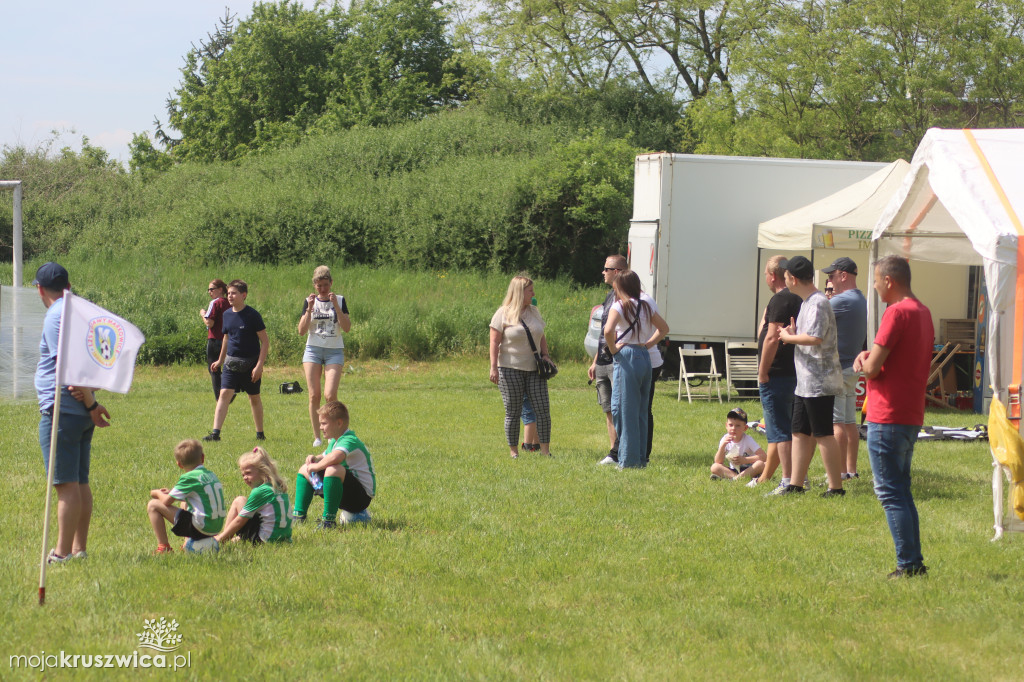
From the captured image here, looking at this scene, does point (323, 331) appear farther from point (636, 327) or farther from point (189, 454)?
point (189, 454)

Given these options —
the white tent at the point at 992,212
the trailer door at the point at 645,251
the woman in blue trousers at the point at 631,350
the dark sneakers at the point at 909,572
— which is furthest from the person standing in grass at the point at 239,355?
the dark sneakers at the point at 909,572

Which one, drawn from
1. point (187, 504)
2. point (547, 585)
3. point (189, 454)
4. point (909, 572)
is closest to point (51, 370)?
point (189, 454)

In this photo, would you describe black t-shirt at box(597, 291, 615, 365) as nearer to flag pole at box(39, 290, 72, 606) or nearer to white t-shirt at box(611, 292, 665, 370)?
white t-shirt at box(611, 292, 665, 370)

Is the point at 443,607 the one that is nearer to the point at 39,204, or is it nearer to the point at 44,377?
the point at 44,377

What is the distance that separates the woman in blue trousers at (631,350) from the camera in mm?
9344

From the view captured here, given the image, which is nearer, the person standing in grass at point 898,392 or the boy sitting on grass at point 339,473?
the person standing in grass at point 898,392

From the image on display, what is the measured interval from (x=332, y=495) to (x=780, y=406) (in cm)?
388

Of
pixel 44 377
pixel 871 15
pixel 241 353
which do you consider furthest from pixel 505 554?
pixel 871 15

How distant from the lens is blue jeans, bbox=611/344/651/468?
9367mm

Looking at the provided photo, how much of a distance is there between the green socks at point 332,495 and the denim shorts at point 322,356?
3.94 meters

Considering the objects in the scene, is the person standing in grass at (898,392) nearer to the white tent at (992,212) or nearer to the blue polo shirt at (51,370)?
the white tent at (992,212)

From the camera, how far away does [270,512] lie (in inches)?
256

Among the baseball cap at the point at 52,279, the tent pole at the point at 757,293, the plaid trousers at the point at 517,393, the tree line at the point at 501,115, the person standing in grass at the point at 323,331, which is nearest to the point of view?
the baseball cap at the point at 52,279

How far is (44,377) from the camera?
19.4 feet
